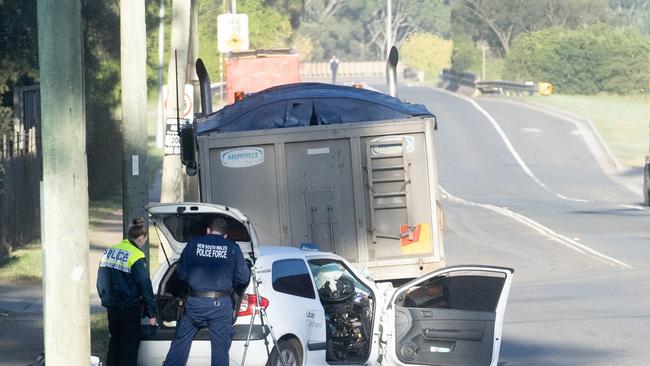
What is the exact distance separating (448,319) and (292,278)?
1.54m

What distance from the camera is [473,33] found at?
108625mm

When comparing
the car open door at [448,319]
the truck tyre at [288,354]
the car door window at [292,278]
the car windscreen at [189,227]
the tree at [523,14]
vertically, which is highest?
the tree at [523,14]

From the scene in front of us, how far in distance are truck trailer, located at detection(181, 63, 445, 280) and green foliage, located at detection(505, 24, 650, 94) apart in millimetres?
69730

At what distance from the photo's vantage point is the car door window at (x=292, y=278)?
Answer: 11.2m

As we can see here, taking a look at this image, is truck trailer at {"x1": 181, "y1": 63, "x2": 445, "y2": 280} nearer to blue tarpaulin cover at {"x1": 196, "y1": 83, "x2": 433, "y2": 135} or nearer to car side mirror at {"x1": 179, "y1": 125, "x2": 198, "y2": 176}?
car side mirror at {"x1": 179, "y1": 125, "x2": 198, "y2": 176}

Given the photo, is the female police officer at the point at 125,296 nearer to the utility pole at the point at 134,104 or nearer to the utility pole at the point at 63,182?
the utility pole at the point at 134,104

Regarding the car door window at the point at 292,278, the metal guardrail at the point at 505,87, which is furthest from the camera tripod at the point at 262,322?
the metal guardrail at the point at 505,87

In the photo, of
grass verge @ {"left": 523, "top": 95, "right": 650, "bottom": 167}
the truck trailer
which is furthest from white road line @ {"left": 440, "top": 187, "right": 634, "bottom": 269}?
grass verge @ {"left": 523, "top": 95, "right": 650, "bottom": 167}

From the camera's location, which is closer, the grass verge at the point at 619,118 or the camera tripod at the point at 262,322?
the camera tripod at the point at 262,322

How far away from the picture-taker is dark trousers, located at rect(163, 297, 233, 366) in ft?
34.8

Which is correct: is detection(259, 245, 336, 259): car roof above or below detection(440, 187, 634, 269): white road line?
above

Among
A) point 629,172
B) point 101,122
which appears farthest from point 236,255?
point 629,172

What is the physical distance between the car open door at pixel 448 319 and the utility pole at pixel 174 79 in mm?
10052

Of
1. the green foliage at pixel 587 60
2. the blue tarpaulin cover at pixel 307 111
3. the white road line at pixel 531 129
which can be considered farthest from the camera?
the green foliage at pixel 587 60
